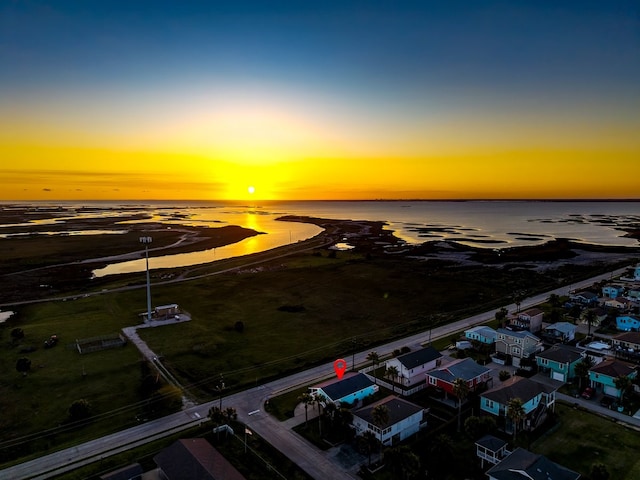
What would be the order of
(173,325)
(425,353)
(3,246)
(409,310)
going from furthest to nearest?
1. (3,246)
2. (409,310)
3. (173,325)
4. (425,353)

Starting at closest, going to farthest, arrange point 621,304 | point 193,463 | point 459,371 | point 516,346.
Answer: point 193,463
point 459,371
point 516,346
point 621,304

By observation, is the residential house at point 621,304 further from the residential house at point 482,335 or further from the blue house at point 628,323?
the residential house at point 482,335

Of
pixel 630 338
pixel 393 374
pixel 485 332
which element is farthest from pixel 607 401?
pixel 393 374

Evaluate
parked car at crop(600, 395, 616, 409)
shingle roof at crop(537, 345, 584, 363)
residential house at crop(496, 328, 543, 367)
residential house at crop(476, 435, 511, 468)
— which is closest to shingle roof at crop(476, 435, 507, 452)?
residential house at crop(476, 435, 511, 468)

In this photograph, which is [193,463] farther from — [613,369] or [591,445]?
[613,369]

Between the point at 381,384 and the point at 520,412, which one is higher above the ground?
the point at 520,412

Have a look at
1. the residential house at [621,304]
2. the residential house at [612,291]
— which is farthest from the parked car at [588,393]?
the residential house at [612,291]

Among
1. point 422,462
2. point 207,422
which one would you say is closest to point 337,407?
point 422,462

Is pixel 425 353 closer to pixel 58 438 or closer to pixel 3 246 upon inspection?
pixel 58 438
